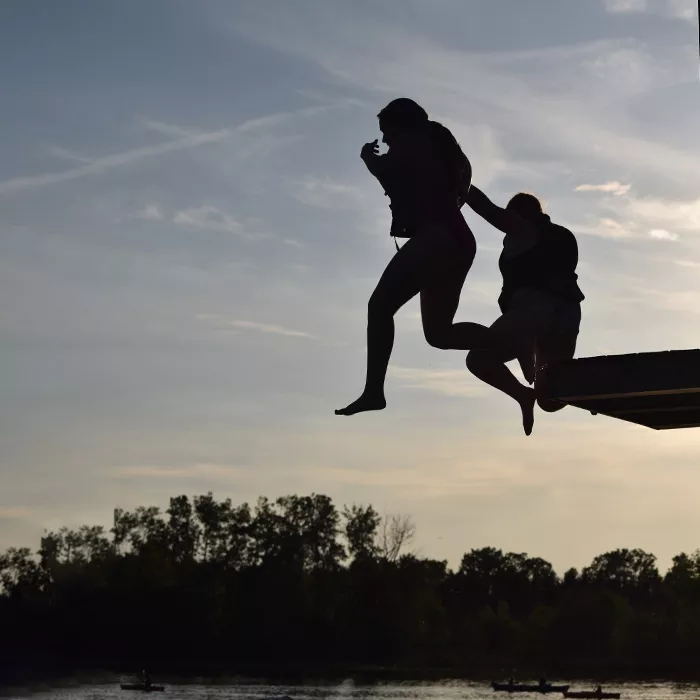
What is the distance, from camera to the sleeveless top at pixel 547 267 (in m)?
8.35

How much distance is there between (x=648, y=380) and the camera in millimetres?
7777

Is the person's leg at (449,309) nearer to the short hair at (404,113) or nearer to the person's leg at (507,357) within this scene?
the person's leg at (507,357)

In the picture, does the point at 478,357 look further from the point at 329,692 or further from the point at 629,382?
the point at 329,692

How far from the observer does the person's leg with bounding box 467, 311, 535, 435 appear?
835cm

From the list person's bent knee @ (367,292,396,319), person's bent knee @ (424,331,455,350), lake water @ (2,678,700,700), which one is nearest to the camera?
person's bent knee @ (367,292,396,319)

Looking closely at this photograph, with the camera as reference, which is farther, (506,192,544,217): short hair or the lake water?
the lake water

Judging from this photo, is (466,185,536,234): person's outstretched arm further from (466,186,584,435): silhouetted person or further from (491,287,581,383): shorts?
(491,287,581,383): shorts

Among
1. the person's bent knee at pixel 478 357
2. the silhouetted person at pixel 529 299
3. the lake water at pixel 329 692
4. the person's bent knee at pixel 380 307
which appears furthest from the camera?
the lake water at pixel 329 692

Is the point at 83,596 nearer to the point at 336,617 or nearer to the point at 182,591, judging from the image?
the point at 182,591

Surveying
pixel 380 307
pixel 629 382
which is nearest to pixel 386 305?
pixel 380 307

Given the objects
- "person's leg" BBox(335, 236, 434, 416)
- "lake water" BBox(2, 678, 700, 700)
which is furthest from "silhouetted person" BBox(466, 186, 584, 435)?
"lake water" BBox(2, 678, 700, 700)

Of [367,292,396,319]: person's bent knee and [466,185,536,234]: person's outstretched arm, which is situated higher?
[466,185,536,234]: person's outstretched arm

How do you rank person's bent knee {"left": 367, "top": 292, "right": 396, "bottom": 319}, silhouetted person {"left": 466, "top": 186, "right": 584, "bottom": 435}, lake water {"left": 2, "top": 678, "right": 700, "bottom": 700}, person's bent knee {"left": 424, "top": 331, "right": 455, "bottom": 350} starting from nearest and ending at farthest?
1. person's bent knee {"left": 367, "top": 292, "right": 396, "bottom": 319}
2. person's bent knee {"left": 424, "top": 331, "right": 455, "bottom": 350}
3. silhouetted person {"left": 466, "top": 186, "right": 584, "bottom": 435}
4. lake water {"left": 2, "top": 678, "right": 700, "bottom": 700}

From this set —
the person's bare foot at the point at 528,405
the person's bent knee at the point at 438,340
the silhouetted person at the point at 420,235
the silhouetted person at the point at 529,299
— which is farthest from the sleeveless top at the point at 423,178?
the person's bare foot at the point at 528,405
